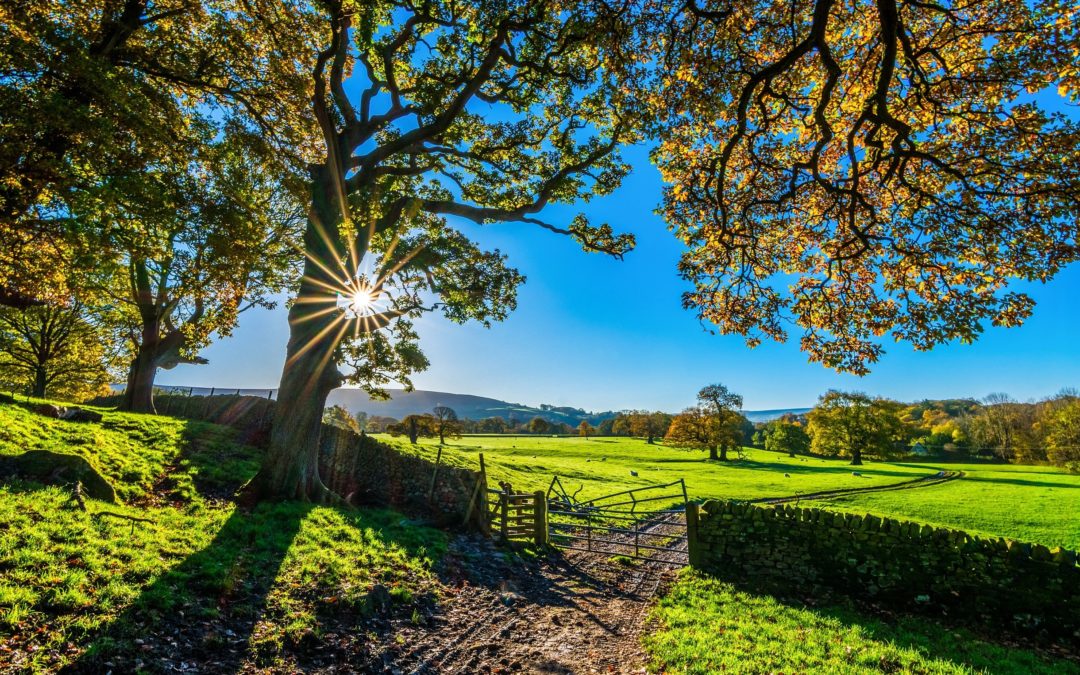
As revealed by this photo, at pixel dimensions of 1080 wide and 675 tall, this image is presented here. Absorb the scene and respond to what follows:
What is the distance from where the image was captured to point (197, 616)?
236 inches

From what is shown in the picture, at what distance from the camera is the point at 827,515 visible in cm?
1080

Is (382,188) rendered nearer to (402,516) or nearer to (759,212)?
(402,516)

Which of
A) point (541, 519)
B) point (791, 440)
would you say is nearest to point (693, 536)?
point (541, 519)

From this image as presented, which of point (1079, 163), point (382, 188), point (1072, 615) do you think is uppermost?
point (382, 188)

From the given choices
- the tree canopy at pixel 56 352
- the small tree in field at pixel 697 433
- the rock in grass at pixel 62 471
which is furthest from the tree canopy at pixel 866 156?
the small tree in field at pixel 697 433

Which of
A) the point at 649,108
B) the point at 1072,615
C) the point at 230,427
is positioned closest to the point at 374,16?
the point at 649,108

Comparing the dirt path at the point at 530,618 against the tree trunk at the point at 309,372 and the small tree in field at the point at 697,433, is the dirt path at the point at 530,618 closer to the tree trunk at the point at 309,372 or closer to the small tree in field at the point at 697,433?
the tree trunk at the point at 309,372

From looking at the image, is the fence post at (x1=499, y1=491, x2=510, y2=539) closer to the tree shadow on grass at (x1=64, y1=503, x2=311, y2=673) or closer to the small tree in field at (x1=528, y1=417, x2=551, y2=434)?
the tree shadow on grass at (x1=64, y1=503, x2=311, y2=673)

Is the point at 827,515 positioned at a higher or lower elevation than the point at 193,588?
higher

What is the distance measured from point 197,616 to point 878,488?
49.3 metres

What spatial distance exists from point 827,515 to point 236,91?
792 inches

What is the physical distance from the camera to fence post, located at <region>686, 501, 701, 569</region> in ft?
39.8

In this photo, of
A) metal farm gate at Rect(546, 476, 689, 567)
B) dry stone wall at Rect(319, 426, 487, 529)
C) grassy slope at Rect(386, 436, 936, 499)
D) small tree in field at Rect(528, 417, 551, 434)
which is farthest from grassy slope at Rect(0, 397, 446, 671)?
small tree in field at Rect(528, 417, 551, 434)

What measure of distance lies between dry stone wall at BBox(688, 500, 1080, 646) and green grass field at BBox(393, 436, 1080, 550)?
15.0 m
